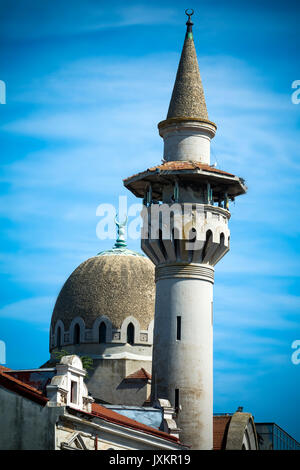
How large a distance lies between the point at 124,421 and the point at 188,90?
16.6 metres

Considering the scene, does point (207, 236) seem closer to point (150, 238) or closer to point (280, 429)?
point (150, 238)

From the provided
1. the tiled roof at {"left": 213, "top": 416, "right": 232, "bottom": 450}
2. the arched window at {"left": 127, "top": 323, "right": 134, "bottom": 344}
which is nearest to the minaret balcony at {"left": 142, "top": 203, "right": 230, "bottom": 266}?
the tiled roof at {"left": 213, "top": 416, "right": 232, "bottom": 450}

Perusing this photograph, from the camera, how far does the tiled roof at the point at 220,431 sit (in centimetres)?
4944

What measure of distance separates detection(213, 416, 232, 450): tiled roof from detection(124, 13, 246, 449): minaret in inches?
38.5

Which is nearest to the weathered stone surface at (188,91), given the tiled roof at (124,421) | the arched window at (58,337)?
the tiled roof at (124,421)

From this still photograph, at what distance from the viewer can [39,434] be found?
120ft

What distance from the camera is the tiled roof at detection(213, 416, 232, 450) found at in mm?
49444

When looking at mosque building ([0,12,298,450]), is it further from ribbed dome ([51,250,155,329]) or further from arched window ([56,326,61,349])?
arched window ([56,326,61,349])

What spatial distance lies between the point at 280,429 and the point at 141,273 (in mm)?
11892

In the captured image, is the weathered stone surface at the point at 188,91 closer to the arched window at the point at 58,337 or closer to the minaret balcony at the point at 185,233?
the minaret balcony at the point at 185,233

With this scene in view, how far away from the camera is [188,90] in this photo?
172ft

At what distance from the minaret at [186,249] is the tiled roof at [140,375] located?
28.8 feet

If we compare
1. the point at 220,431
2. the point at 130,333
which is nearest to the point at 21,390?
the point at 220,431
